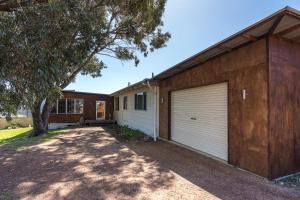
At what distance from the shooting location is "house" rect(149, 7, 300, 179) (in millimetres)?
4617

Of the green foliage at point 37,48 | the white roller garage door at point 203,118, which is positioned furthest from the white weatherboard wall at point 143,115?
the green foliage at point 37,48

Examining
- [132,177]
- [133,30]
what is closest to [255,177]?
[132,177]

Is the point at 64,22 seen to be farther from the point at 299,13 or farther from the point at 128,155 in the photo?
the point at 299,13

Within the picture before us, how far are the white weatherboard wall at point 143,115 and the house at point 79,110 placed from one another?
145 inches

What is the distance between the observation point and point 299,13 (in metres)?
3.73

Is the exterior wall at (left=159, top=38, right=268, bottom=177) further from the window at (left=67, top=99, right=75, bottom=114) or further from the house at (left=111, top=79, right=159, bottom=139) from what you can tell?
the window at (left=67, top=99, right=75, bottom=114)

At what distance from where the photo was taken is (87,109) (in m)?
19.6

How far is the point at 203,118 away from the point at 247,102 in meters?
2.12

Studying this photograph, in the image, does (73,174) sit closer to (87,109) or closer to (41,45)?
(41,45)

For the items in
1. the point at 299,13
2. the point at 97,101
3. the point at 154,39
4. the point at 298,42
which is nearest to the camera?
the point at 299,13

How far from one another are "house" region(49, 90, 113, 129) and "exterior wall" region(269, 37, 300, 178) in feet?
52.4

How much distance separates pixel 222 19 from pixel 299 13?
19.2 ft

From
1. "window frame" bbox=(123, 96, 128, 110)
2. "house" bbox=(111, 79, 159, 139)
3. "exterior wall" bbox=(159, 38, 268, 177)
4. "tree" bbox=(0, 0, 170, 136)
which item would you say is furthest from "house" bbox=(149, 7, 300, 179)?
"window frame" bbox=(123, 96, 128, 110)

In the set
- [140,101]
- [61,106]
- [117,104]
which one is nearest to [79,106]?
[61,106]
